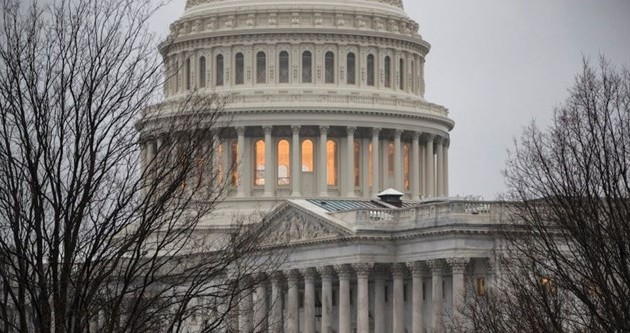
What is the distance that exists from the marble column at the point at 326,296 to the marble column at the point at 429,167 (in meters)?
49.6

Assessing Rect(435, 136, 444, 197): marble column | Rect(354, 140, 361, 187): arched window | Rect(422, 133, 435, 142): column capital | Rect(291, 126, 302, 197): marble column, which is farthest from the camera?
Rect(435, 136, 444, 197): marble column

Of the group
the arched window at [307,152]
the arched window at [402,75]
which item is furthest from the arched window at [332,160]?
the arched window at [402,75]

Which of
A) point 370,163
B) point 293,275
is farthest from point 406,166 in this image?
point 293,275

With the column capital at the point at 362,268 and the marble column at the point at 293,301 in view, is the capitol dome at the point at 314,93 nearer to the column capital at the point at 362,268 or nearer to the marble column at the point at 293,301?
the marble column at the point at 293,301

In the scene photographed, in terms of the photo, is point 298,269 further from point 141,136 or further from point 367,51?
point 141,136

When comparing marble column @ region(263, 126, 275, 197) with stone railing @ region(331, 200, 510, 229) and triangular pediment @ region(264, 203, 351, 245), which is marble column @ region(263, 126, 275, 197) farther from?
stone railing @ region(331, 200, 510, 229)

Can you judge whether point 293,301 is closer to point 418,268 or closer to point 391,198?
point 418,268

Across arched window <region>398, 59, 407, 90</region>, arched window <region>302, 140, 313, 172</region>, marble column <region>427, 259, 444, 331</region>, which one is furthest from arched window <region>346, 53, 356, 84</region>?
marble column <region>427, 259, 444, 331</region>

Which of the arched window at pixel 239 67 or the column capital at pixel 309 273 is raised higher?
the arched window at pixel 239 67

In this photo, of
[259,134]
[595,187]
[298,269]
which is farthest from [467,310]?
[259,134]

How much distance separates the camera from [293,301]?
14450 centimetres

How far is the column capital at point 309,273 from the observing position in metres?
142

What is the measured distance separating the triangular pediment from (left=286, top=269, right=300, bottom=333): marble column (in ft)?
10.3

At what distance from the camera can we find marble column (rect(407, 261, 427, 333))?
131 m
